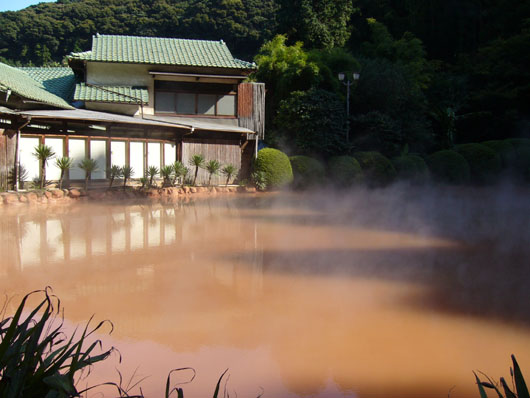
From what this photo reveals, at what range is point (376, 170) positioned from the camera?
69.1ft

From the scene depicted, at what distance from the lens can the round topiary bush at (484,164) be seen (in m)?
22.8

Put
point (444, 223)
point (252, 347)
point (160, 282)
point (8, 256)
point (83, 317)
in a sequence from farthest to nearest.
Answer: point (444, 223) → point (8, 256) → point (160, 282) → point (83, 317) → point (252, 347)

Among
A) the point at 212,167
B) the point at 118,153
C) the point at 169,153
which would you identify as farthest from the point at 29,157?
the point at 212,167

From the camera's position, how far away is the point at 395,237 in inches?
365

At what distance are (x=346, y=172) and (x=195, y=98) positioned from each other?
23.6ft

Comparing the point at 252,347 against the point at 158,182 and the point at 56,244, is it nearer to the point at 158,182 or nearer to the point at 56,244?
the point at 56,244

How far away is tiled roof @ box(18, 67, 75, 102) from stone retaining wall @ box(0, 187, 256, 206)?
6.54 metres

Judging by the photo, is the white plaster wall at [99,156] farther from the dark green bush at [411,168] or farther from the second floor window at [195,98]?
the dark green bush at [411,168]

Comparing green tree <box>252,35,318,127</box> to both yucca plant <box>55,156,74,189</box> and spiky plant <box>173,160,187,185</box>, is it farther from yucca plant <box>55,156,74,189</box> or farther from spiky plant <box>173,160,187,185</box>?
yucca plant <box>55,156,74,189</box>

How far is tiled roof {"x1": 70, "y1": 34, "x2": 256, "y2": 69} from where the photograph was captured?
19.6 m

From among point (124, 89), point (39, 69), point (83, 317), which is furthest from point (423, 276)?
point (39, 69)

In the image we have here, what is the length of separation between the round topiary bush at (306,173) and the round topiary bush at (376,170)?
2.14 m

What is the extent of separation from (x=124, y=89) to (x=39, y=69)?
22.4 ft

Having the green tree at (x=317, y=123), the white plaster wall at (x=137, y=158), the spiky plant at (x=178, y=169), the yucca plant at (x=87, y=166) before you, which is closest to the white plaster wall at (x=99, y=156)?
the yucca plant at (x=87, y=166)
